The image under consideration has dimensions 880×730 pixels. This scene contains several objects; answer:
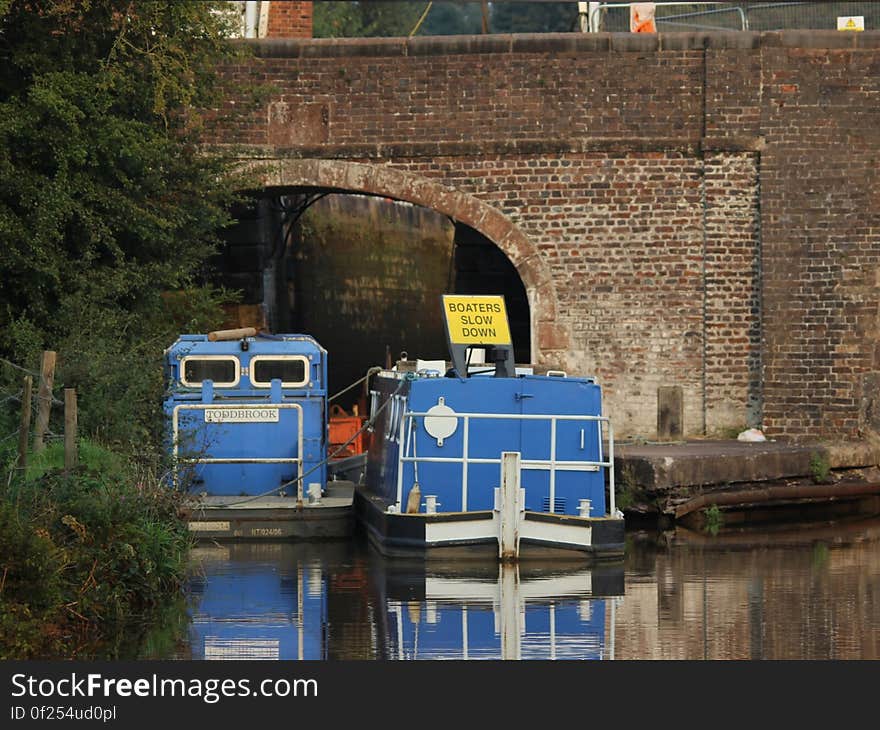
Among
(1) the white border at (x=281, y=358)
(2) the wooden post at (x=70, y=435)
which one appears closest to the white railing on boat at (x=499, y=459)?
(1) the white border at (x=281, y=358)

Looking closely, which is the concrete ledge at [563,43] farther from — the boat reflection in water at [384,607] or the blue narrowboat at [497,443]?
the boat reflection in water at [384,607]

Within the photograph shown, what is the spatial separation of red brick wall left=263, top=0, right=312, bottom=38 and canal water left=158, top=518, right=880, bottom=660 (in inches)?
442

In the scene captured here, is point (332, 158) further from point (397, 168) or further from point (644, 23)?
point (644, 23)

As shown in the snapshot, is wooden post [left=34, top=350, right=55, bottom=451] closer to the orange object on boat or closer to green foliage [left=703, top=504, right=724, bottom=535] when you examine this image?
green foliage [left=703, top=504, right=724, bottom=535]

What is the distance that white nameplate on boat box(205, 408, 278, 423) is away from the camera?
685 inches

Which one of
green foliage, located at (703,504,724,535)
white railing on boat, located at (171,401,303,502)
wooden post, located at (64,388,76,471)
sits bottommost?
green foliage, located at (703,504,724,535)

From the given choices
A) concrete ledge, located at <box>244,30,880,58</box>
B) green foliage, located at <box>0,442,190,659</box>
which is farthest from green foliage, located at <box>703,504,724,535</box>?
green foliage, located at <box>0,442,190,659</box>

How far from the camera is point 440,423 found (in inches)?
631

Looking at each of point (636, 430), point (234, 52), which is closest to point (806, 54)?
point (636, 430)

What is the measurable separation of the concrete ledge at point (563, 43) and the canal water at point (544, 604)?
6.87 m

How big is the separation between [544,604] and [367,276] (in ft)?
59.8

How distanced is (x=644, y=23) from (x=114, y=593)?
50.7 feet

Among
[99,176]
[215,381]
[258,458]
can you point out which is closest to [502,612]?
[258,458]

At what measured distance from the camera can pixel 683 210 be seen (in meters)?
21.7
